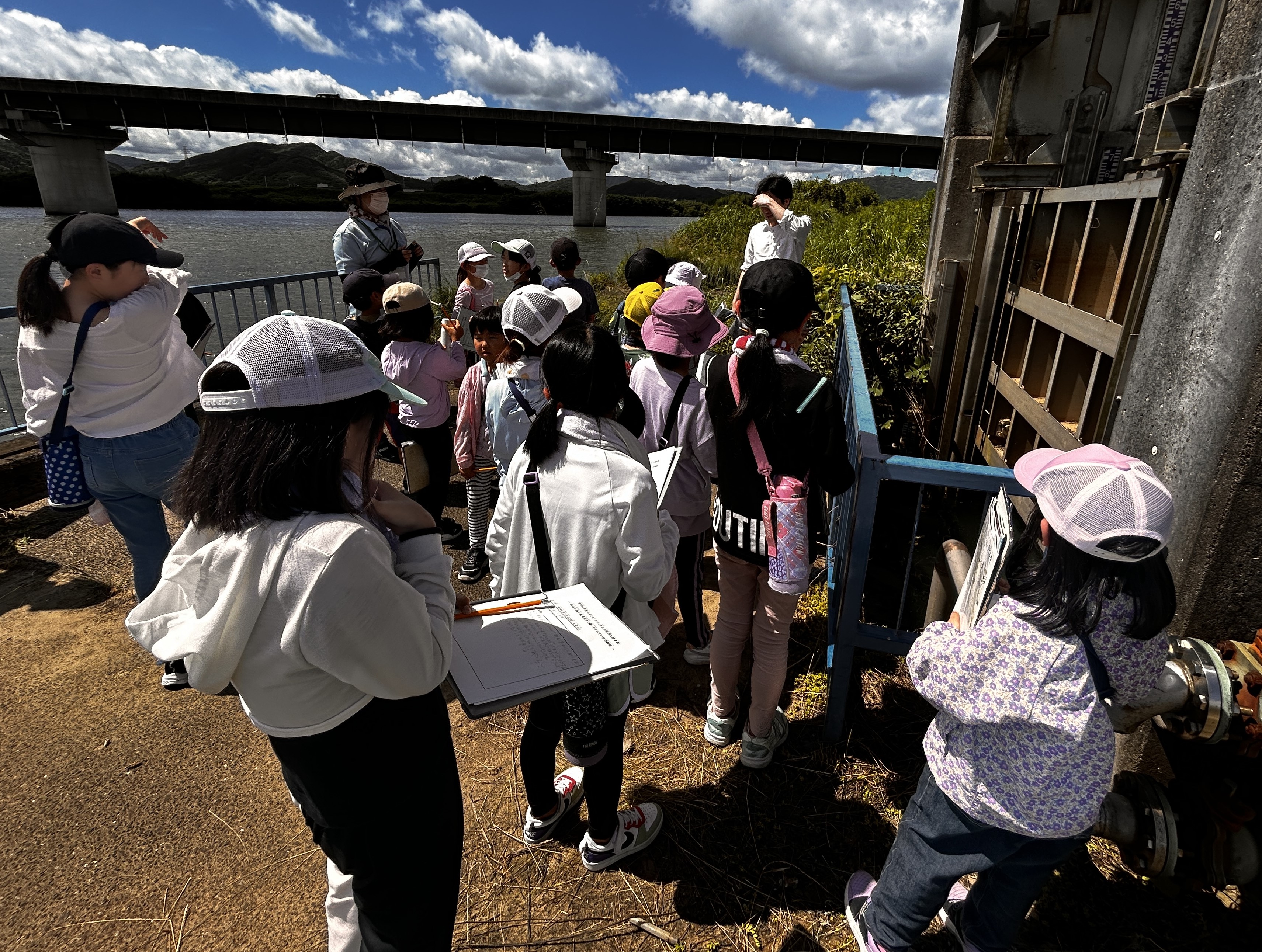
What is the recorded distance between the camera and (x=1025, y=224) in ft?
15.6

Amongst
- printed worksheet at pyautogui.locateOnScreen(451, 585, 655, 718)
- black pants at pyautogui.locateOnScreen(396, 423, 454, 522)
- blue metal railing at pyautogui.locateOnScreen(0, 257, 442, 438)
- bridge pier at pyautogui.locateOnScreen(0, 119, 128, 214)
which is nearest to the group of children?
printed worksheet at pyautogui.locateOnScreen(451, 585, 655, 718)

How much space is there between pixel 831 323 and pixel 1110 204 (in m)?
2.36

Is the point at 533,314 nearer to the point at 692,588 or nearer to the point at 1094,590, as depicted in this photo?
the point at 692,588

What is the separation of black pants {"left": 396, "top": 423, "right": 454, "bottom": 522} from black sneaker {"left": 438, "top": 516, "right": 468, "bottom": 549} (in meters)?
0.34

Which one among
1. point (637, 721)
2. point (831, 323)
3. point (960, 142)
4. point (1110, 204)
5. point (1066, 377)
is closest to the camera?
point (637, 721)

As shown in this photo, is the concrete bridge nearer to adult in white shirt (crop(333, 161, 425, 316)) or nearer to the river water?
the river water

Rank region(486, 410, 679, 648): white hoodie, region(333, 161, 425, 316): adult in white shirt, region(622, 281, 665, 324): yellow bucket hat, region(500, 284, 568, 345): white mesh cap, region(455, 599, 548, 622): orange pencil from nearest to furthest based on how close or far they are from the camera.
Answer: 1. region(455, 599, 548, 622): orange pencil
2. region(486, 410, 679, 648): white hoodie
3. region(500, 284, 568, 345): white mesh cap
4. region(622, 281, 665, 324): yellow bucket hat
5. region(333, 161, 425, 316): adult in white shirt

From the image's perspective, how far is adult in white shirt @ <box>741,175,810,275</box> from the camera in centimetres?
587

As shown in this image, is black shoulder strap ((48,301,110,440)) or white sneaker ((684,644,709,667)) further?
white sneaker ((684,644,709,667))

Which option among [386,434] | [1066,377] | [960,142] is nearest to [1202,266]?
[1066,377]

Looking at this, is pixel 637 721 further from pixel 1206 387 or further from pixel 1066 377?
pixel 1066 377

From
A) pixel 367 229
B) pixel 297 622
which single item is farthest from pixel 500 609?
pixel 367 229

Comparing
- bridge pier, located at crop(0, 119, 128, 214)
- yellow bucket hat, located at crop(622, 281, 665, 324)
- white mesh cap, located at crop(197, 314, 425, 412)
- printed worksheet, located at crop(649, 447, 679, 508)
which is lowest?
printed worksheet, located at crop(649, 447, 679, 508)

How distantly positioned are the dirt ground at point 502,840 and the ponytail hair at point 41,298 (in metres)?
1.74
